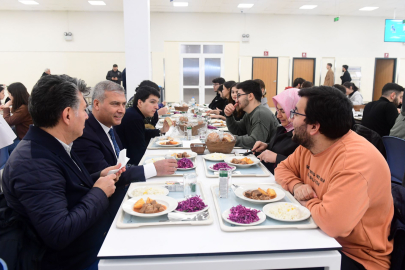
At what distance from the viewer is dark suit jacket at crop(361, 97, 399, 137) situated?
417 centimetres

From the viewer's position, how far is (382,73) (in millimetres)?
12492

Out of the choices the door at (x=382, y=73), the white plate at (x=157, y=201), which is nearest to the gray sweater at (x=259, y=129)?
the white plate at (x=157, y=201)

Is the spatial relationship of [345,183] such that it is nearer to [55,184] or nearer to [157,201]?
[157,201]

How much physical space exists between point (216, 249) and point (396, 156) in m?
2.57

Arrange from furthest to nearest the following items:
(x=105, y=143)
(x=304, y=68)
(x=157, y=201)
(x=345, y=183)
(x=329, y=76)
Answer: (x=304, y=68)
(x=329, y=76)
(x=105, y=143)
(x=157, y=201)
(x=345, y=183)

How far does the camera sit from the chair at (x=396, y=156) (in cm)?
288

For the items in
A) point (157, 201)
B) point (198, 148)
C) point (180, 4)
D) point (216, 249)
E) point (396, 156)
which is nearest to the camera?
point (216, 249)

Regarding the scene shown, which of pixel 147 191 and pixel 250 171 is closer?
pixel 147 191

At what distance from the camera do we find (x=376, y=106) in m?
4.30

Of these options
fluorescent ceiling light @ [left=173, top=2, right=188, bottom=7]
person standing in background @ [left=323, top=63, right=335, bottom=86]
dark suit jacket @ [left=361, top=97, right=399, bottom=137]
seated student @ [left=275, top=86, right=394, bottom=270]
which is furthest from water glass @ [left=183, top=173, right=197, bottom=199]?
person standing in background @ [left=323, top=63, right=335, bottom=86]

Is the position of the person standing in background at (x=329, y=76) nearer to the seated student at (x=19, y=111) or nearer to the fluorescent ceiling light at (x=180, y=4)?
the fluorescent ceiling light at (x=180, y=4)

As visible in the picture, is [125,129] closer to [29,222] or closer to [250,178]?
[250,178]

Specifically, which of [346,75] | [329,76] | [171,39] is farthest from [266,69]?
[171,39]

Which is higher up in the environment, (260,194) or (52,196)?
(52,196)
